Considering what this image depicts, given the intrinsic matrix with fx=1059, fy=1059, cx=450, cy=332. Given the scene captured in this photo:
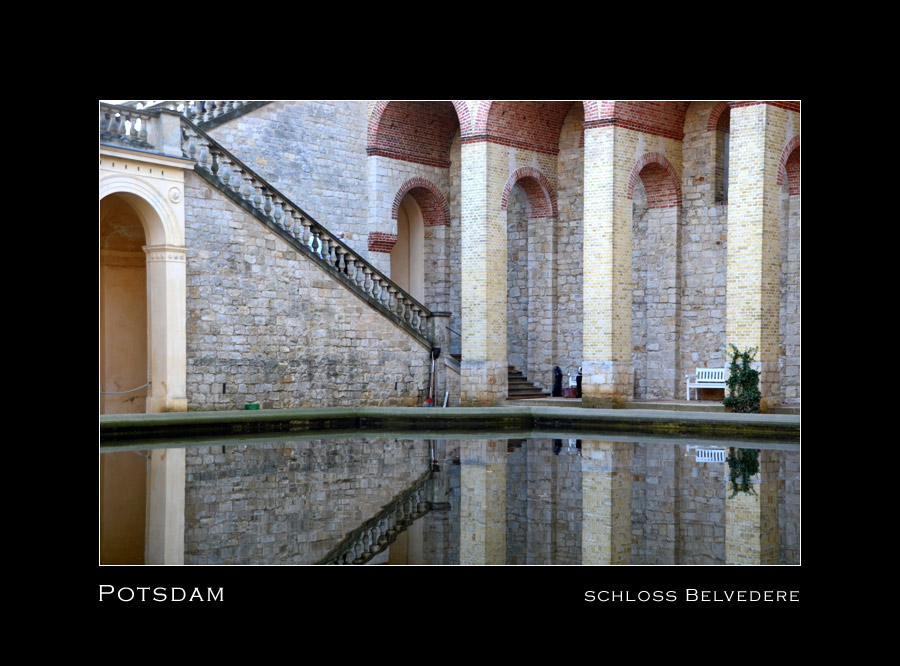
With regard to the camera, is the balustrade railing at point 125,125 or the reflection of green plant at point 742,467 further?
the balustrade railing at point 125,125

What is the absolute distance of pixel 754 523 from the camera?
8.30 meters

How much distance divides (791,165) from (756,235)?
2.95m

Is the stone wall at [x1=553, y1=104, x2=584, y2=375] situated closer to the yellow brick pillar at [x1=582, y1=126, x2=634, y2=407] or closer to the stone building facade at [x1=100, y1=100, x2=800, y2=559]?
the stone building facade at [x1=100, y1=100, x2=800, y2=559]

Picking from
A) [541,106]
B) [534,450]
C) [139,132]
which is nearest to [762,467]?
[534,450]

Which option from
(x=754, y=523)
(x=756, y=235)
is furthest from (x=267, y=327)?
(x=754, y=523)

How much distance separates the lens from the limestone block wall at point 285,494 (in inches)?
291

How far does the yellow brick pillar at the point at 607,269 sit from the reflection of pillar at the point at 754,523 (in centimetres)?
838

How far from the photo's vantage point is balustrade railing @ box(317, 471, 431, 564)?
7.07m

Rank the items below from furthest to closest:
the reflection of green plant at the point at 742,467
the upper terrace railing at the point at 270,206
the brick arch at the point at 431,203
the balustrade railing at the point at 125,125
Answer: the brick arch at the point at 431,203
the upper terrace railing at the point at 270,206
the balustrade railing at the point at 125,125
the reflection of green plant at the point at 742,467

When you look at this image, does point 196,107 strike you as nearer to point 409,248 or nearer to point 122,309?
point 122,309

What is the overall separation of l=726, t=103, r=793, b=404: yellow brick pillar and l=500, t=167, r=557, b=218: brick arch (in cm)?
522

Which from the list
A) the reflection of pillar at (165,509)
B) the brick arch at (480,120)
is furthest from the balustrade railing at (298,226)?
the reflection of pillar at (165,509)

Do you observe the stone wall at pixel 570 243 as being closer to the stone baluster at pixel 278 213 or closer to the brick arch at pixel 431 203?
the brick arch at pixel 431 203
